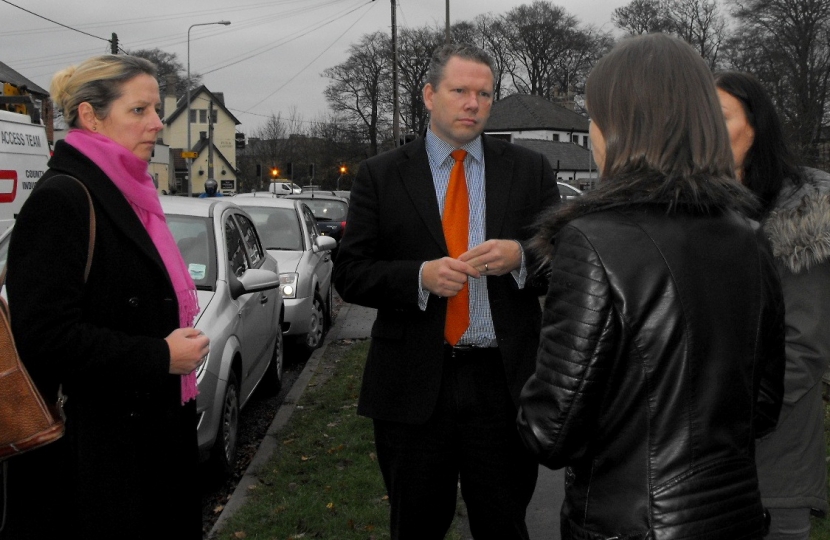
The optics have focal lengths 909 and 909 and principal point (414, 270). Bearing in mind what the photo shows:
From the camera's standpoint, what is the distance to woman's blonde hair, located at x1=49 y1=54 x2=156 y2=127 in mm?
2697

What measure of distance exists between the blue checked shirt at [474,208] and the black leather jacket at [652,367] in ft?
3.73

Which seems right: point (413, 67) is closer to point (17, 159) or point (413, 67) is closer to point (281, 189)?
point (281, 189)

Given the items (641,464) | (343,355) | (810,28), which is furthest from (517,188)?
(810,28)

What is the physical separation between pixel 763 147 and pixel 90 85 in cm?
204

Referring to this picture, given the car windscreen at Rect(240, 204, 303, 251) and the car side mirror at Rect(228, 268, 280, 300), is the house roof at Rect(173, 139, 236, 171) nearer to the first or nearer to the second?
the car windscreen at Rect(240, 204, 303, 251)

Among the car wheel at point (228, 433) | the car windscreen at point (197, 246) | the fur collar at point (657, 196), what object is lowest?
the car wheel at point (228, 433)

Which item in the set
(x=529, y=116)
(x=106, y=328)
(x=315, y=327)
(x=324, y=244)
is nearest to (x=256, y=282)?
(x=106, y=328)

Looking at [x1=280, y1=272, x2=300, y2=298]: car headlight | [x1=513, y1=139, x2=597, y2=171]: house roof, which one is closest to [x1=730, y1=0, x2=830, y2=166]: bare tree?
[x1=513, y1=139, x2=597, y2=171]: house roof

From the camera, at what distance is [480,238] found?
332 centimetres

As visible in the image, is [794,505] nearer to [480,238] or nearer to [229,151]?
[480,238]

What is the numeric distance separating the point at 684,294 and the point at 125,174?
1.64 meters

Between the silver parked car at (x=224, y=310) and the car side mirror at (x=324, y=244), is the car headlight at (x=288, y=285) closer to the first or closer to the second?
the car side mirror at (x=324, y=244)

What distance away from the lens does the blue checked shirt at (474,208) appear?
321 cm

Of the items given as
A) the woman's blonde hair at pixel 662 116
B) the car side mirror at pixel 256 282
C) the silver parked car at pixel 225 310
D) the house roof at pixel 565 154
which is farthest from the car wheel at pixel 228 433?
the house roof at pixel 565 154
